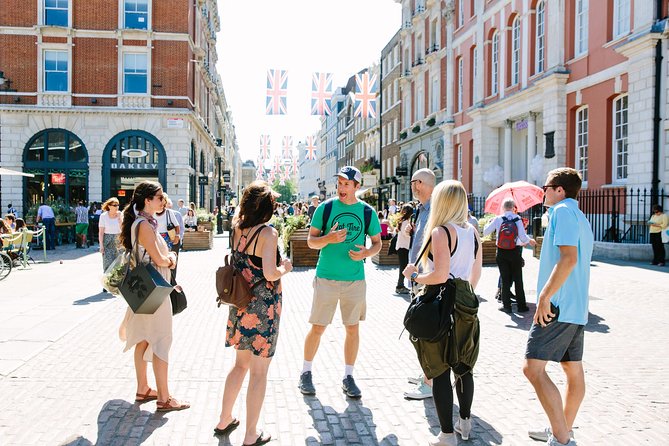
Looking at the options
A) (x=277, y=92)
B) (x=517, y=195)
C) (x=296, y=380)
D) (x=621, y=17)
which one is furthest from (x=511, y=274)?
(x=277, y=92)

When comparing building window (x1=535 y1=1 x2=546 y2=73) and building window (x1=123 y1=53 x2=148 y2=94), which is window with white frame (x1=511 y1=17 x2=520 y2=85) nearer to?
building window (x1=535 y1=1 x2=546 y2=73)

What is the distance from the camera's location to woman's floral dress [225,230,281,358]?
415 cm

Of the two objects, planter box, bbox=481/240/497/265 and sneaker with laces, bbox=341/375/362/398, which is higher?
planter box, bbox=481/240/497/265

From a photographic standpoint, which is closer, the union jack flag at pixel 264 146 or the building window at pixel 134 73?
the building window at pixel 134 73

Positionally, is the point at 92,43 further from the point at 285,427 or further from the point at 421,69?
the point at 285,427

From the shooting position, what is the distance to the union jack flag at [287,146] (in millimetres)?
47156

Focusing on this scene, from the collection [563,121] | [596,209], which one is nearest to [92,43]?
[563,121]

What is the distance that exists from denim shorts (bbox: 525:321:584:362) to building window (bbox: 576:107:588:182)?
18.2m

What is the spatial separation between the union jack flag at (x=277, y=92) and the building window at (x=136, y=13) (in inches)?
A: 461

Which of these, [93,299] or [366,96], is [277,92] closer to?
[366,96]

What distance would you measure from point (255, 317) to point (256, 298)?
0.13 meters

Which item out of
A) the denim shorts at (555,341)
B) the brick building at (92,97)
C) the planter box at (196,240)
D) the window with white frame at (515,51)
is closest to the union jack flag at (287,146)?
the brick building at (92,97)

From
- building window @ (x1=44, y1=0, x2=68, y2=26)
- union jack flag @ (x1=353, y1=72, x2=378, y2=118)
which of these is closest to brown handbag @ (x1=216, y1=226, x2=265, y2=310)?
union jack flag @ (x1=353, y1=72, x2=378, y2=118)

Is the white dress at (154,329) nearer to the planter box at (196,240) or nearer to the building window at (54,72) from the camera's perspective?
the planter box at (196,240)
